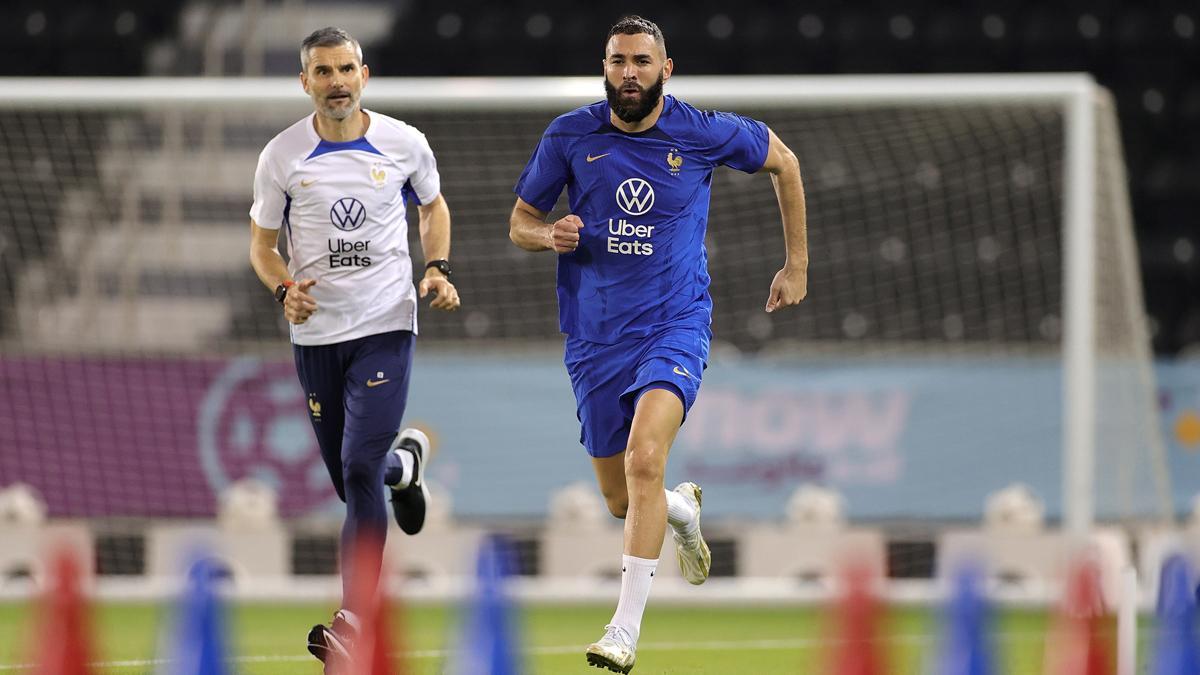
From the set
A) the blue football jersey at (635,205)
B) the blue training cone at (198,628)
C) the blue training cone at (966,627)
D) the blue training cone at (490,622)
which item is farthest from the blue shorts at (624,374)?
the blue training cone at (966,627)

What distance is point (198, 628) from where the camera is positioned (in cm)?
362

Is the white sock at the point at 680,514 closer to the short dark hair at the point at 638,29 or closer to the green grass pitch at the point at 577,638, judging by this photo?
the green grass pitch at the point at 577,638

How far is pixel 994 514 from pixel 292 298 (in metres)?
5.91

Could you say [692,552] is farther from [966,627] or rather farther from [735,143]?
[966,627]

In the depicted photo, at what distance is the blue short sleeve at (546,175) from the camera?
658 centimetres

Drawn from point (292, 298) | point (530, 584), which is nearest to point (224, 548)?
point (530, 584)

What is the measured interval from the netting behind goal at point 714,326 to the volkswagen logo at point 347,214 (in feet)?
12.3

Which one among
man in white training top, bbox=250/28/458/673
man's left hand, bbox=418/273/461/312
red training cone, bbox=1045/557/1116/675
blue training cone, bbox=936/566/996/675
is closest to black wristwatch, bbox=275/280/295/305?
man in white training top, bbox=250/28/458/673

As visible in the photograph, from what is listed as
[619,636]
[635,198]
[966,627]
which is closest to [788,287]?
[635,198]

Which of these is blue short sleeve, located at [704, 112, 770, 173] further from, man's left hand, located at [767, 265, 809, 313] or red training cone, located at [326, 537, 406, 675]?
red training cone, located at [326, 537, 406, 675]

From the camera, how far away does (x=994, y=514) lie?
435 inches

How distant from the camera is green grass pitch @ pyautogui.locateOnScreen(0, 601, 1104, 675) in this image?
735 cm

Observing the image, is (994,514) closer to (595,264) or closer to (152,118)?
(595,264)

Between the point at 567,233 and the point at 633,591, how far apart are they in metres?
1.22
